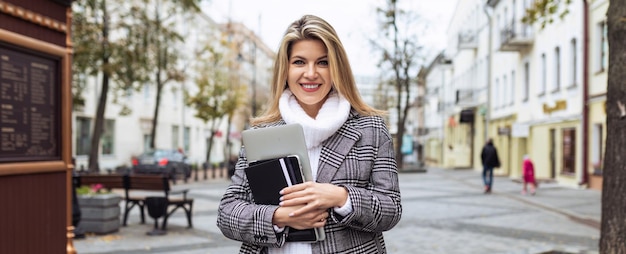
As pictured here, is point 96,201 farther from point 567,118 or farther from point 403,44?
point 403,44

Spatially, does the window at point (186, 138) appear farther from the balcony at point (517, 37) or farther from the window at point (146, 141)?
the balcony at point (517, 37)

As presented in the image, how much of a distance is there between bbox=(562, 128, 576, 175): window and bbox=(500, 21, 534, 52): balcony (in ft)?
21.2

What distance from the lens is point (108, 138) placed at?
36.8m

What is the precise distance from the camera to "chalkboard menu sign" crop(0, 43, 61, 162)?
5.07 meters

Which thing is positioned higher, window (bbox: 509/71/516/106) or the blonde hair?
window (bbox: 509/71/516/106)

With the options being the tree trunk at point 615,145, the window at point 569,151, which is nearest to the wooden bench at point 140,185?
the tree trunk at point 615,145

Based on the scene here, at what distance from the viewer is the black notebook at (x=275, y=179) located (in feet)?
6.38

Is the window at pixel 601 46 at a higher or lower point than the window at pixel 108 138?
higher

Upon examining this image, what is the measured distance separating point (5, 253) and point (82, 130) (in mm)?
31511

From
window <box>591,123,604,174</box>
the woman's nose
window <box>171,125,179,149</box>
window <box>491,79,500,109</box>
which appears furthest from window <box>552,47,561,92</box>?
window <box>171,125,179,149</box>

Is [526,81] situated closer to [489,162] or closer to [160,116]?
[489,162]

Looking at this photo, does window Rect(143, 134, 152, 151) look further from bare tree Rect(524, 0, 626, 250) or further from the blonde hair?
the blonde hair

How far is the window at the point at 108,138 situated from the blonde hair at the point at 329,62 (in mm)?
35769

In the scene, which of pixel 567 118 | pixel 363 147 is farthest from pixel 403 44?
pixel 363 147
